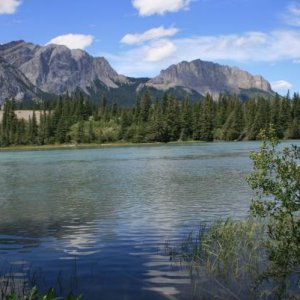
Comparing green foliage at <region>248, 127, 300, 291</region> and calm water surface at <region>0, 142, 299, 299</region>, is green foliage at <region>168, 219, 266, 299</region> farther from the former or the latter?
green foliage at <region>248, 127, 300, 291</region>

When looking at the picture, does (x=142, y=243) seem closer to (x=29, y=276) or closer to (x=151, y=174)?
(x=29, y=276)

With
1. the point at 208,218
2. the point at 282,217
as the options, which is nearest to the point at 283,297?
the point at 282,217

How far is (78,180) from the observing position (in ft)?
220

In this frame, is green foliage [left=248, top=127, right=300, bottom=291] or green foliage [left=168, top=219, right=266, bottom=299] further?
green foliage [left=168, top=219, right=266, bottom=299]

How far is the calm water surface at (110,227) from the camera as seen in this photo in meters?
19.2

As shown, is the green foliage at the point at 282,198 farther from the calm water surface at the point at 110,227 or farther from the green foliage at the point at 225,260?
the calm water surface at the point at 110,227

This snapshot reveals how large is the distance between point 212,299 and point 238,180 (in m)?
43.0

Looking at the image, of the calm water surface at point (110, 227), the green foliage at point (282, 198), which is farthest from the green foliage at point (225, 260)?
the green foliage at point (282, 198)

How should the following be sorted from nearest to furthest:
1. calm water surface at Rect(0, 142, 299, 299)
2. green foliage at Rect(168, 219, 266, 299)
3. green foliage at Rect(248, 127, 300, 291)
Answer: green foliage at Rect(248, 127, 300, 291) < green foliage at Rect(168, 219, 266, 299) < calm water surface at Rect(0, 142, 299, 299)

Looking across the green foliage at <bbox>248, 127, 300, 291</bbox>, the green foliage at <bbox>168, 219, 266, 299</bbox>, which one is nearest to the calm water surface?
the green foliage at <bbox>168, 219, 266, 299</bbox>

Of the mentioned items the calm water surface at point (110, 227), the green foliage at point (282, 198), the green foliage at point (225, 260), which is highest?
the green foliage at point (282, 198)

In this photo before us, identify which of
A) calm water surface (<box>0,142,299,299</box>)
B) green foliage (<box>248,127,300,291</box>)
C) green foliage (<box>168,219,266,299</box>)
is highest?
green foliage (<box>248,127,300,291</box>)

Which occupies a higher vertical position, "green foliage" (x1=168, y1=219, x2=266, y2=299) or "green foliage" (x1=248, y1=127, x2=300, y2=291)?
"green foliage" (x1=248, y1=127, x2=300, y2=291)

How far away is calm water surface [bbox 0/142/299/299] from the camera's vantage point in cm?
1923
